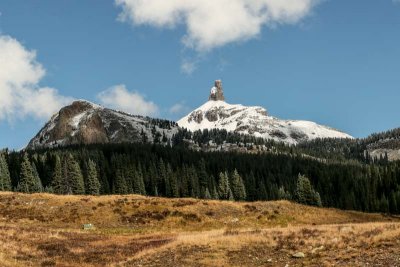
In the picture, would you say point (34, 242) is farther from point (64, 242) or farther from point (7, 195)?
point (7, 195)

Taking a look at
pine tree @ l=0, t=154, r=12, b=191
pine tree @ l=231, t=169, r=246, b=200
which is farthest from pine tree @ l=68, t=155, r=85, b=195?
pine tree @ l=231, t=169, r=246, b=200

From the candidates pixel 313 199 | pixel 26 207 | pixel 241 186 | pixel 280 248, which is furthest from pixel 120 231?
pixel 241 186

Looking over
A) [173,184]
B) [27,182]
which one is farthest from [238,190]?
[27,182]

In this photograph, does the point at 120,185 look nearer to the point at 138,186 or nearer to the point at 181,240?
the point at 138,186

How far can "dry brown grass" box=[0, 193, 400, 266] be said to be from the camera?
95.0 ft

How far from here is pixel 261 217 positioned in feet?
205

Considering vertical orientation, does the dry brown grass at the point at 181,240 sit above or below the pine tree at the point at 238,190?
below

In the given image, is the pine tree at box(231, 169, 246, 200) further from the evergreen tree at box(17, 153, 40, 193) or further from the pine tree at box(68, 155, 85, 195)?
the evergreen tree at box(17, 153, 40, 193)

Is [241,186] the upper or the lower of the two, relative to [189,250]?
upper

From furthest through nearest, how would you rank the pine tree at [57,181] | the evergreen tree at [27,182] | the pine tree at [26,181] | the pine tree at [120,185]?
the pine tree at [120,185] < the pine tree at [57,181] < the pine tree at [26,181] < the evergreen tree at [27,182]

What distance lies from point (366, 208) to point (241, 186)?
44.5m

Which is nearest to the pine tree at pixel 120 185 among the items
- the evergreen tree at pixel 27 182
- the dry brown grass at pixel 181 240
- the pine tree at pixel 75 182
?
the pine tree at pixel 75 182

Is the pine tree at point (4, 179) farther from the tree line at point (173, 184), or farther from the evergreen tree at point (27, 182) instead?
the evergreen tree at point (27, 182)

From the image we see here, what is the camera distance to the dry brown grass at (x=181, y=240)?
29.0 m
